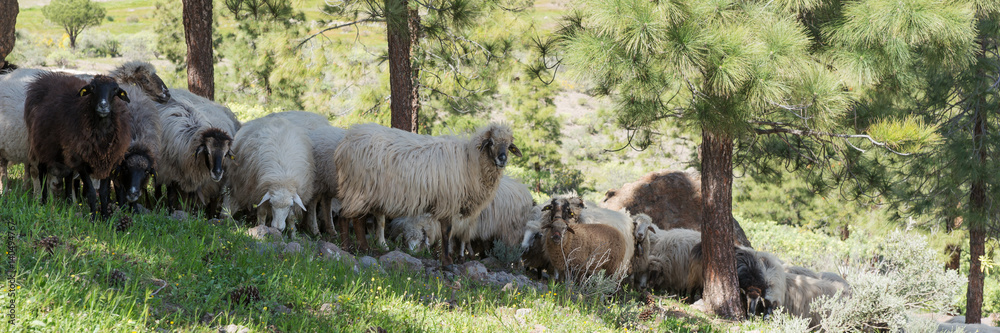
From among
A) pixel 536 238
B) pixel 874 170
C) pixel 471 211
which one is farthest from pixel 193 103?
pixel 874 170

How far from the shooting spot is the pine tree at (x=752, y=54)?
21.2 ft

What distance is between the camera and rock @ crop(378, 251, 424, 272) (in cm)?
A: 665

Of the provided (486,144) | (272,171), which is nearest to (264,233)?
(272,171)

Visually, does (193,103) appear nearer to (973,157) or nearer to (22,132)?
(22,132)

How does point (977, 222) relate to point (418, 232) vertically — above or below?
below

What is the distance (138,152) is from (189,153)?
1043 millimetres

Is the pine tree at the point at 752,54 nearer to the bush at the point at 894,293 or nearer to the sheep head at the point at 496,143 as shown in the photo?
the sheep head at the point at 496,143

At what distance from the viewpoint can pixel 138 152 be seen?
21.2ft

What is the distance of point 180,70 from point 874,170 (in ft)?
91.7

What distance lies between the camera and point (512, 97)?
24203 mm

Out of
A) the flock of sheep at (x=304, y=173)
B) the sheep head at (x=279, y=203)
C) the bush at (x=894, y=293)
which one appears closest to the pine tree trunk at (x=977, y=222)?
the flock of sheep at (x=304, y=173)

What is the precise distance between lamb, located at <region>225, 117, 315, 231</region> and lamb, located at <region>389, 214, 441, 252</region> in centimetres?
159

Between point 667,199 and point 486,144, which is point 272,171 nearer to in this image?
point 486,144

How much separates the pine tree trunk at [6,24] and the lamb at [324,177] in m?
4.23
